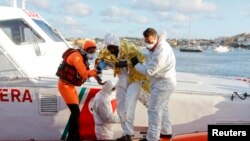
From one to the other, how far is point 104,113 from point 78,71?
2.36 feet

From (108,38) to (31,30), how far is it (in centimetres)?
158

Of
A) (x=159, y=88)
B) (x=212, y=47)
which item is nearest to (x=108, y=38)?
(x=159, y=88)

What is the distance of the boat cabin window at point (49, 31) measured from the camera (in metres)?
6.88

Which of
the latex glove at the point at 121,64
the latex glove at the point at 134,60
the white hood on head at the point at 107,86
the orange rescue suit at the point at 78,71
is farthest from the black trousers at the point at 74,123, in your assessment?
the latex glove at the point at 134,60

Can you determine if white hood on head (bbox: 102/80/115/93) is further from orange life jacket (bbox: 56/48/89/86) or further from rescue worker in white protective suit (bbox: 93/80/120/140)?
orange life jacket (bbox: 56/48/89/86)

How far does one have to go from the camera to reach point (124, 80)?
223 inches

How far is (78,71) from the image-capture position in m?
5.45

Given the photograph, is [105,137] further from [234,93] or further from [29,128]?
[234,93]

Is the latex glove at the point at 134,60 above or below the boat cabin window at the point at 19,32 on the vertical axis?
below

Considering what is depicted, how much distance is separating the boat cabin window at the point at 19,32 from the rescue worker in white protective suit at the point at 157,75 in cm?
195

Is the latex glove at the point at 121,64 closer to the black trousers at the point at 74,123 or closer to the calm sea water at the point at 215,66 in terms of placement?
the black trousers at the point at 74,123

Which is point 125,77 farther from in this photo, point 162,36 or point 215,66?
point 215,66

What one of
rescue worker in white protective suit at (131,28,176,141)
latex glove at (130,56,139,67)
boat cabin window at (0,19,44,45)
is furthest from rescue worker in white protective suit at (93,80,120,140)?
boat cabin window at (0,19,44,45)

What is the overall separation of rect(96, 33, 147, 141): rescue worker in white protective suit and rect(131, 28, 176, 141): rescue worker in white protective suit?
24cm
